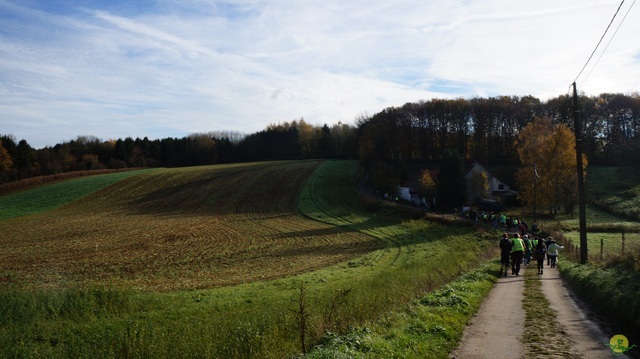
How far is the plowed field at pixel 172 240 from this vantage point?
20.8 m

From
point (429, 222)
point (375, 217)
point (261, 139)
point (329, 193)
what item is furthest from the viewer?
point (261, 139)

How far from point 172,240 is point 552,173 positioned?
4173cm

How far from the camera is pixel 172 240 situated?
104 feet

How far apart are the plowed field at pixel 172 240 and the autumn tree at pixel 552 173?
2670 cm

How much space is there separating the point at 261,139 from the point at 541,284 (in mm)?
109795

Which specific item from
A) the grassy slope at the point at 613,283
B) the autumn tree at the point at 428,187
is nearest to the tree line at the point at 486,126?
the autumn tree at the point at 428,187

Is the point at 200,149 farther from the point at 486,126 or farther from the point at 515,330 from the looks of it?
the point at 515,330

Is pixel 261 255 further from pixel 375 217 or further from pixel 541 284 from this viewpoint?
pixel 375 217

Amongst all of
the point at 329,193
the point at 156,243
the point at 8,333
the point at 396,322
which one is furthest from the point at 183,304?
the point at 329,193

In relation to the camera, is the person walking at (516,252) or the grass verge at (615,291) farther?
the person walking at (516,252)

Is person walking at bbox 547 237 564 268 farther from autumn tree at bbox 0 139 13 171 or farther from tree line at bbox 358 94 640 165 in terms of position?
autumn tree at bbox 0 139 13 171

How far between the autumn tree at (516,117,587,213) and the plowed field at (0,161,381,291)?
87.6 ft

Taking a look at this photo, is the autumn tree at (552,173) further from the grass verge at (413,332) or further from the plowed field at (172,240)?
the grass verge at (413,332)

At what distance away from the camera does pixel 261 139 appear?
121 metres
